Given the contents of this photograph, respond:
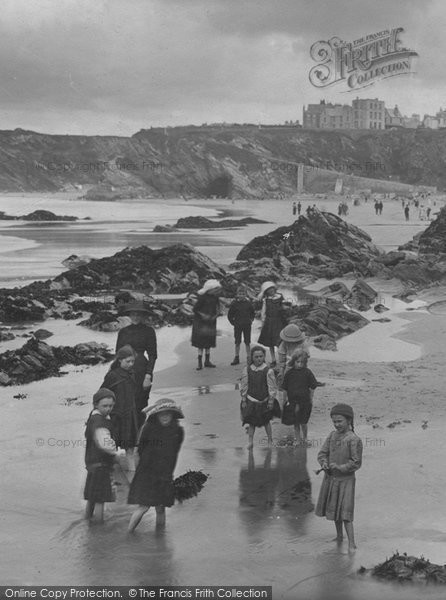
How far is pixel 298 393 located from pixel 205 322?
5253 millimetres

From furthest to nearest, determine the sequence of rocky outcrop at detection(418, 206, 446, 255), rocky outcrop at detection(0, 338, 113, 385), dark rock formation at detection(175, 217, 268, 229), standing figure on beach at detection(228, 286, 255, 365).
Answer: dark rock formation at detection(175, 217, 268, 229) < rocky outcrop at detection(418, 206, 446, 255) < standing figure on beach at detection(228, 286, 255, 365) < rocky outcrop at detection(0, 338, 113, 385)

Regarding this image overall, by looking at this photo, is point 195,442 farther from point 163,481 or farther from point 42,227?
point 42,227

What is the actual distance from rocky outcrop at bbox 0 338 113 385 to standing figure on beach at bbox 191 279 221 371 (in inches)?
81.4

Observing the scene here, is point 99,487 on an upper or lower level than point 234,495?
upper

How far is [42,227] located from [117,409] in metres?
63.8

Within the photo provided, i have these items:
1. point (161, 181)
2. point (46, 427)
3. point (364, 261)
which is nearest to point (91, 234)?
point (364, 261)

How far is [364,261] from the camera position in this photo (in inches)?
1417

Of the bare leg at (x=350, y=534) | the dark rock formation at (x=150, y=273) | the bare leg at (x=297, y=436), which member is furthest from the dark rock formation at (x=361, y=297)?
the bare leg at (x=350, y=534)

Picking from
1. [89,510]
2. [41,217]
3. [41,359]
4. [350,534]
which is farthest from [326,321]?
[41,217]

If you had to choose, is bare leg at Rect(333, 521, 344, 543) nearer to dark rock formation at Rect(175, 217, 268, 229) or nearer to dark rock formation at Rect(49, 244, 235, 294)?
dark rock formation at Rect(49, 244, 235, 294)

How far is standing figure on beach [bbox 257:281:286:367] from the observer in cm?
1586

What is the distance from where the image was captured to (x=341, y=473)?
800 centimetres

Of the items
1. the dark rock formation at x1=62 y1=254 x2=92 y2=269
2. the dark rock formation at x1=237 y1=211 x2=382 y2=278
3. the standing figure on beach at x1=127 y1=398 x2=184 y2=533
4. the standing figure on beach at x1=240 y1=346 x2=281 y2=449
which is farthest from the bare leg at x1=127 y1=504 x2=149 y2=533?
the dark rock formation at x1=62 y1=254 x2=92 y2=269

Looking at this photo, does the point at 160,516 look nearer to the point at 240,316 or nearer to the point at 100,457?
the point at 100,457
